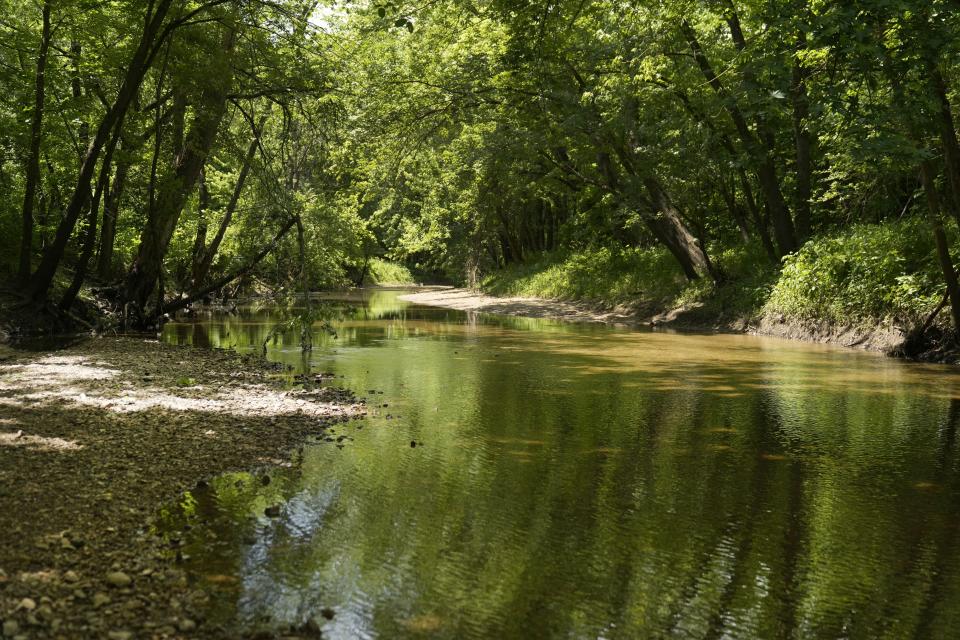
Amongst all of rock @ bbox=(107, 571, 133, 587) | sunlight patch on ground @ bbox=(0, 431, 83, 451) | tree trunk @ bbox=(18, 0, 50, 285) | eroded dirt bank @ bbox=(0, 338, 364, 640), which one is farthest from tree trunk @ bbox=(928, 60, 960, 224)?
tree trunk @ bbox=(18, 0, 50, 285)

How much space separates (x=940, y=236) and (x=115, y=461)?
11529 millimetres

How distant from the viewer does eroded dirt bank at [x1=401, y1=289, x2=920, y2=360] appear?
15.0m

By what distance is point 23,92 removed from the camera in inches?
585

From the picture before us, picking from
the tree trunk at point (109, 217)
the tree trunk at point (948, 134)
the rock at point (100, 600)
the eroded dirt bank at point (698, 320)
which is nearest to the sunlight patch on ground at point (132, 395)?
the rock at point (100, 600)

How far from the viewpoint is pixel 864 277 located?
15188 millimetres

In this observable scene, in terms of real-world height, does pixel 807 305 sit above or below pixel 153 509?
above

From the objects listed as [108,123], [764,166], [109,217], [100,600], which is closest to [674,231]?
[764,166]

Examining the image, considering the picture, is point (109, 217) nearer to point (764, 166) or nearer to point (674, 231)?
point (674, 231)

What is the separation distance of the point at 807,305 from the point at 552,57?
776 centimetres

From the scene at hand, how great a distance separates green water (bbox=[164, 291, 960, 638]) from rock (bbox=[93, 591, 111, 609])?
45 centimetres

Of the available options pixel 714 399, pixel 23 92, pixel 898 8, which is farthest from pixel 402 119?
pixel 898 8

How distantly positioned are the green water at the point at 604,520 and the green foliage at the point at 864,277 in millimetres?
4276

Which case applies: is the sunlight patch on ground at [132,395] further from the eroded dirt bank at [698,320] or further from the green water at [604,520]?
the eroded dirt bank at [698,320]

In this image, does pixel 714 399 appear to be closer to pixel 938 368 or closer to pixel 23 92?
pixel 938 368
